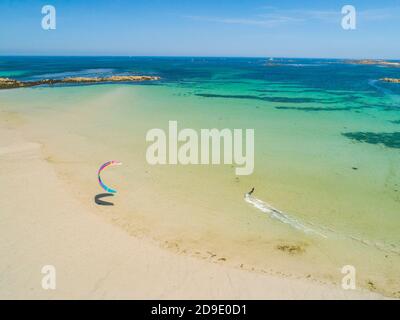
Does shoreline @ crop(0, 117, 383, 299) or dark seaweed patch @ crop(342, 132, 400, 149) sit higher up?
dark seaweed patch @ crop(342, 132, 400, 149)

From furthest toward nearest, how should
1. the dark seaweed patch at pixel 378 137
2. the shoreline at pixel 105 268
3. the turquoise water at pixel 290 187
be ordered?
1. the dark seaweed patch at pixel 378 137
2. the turquoise water at pixel 290 187
3. the shoreline at pixel 105 268

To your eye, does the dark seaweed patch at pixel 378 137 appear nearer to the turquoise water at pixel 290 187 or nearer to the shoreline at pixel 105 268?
the turquoise water at pixel 290 187

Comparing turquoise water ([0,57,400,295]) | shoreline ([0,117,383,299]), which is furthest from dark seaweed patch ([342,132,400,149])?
shoreline ([0,117,383,299])

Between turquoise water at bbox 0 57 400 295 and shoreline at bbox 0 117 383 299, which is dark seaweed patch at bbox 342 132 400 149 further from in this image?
shoreline at bbox 0 117 383 299

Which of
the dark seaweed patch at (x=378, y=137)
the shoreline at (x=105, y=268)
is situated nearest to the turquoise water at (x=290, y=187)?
the dark seaweed patch at (x=378, y=137)

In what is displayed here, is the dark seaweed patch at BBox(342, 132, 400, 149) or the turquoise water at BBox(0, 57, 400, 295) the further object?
the dark seaweed patch at BBox(342, 132, 400, 149)

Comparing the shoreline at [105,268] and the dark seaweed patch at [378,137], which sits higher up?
the dark seaweed patch at [378,137]
